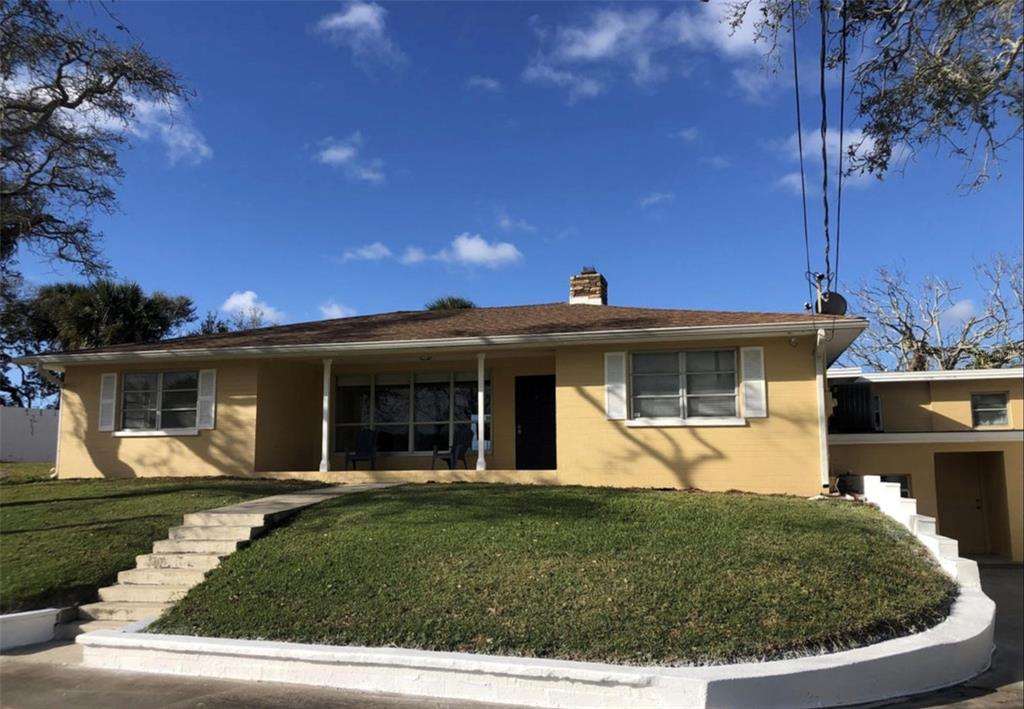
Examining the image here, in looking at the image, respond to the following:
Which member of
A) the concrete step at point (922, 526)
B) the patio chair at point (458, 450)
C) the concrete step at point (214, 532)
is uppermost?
the patio chair at point (458, 450)

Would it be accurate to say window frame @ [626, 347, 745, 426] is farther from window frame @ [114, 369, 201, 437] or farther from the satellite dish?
window frame @ [114, 369, 201, 437]

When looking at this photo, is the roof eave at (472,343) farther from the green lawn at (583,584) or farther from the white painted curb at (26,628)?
the white painted curb at (26,628)

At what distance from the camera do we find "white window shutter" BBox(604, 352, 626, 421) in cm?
1299

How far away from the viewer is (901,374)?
18.4 meters

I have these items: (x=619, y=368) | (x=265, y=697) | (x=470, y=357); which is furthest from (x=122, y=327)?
(x=265, y=697)

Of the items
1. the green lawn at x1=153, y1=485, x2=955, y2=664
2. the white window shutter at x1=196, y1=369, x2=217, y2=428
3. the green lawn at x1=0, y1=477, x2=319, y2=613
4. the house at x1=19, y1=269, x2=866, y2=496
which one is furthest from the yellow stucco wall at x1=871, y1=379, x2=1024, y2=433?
the white window shutter at x1=196, y1=369, x2=217, y2=428

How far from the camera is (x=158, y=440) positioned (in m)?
15.0

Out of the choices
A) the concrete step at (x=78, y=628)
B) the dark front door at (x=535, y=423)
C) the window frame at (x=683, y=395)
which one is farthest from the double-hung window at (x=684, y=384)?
the concrete step at (x=78, y=628)

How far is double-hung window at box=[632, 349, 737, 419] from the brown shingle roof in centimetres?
63

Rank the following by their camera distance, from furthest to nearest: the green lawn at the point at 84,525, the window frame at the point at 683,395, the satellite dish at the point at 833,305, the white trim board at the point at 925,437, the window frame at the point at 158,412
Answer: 1. the white trim board at the point at 925,437
2. the window frame at the point at 158,412
3. the window frame at the point at 683,395
4. the satellite dish at the point at 833,305
5. the green lawn at the point at 84,525

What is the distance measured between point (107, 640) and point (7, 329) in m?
29.5

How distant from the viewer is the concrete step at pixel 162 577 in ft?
26.6

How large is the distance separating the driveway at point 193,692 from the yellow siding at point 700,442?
214 inches

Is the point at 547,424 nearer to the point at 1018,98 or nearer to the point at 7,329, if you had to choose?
the point at 1018,98
